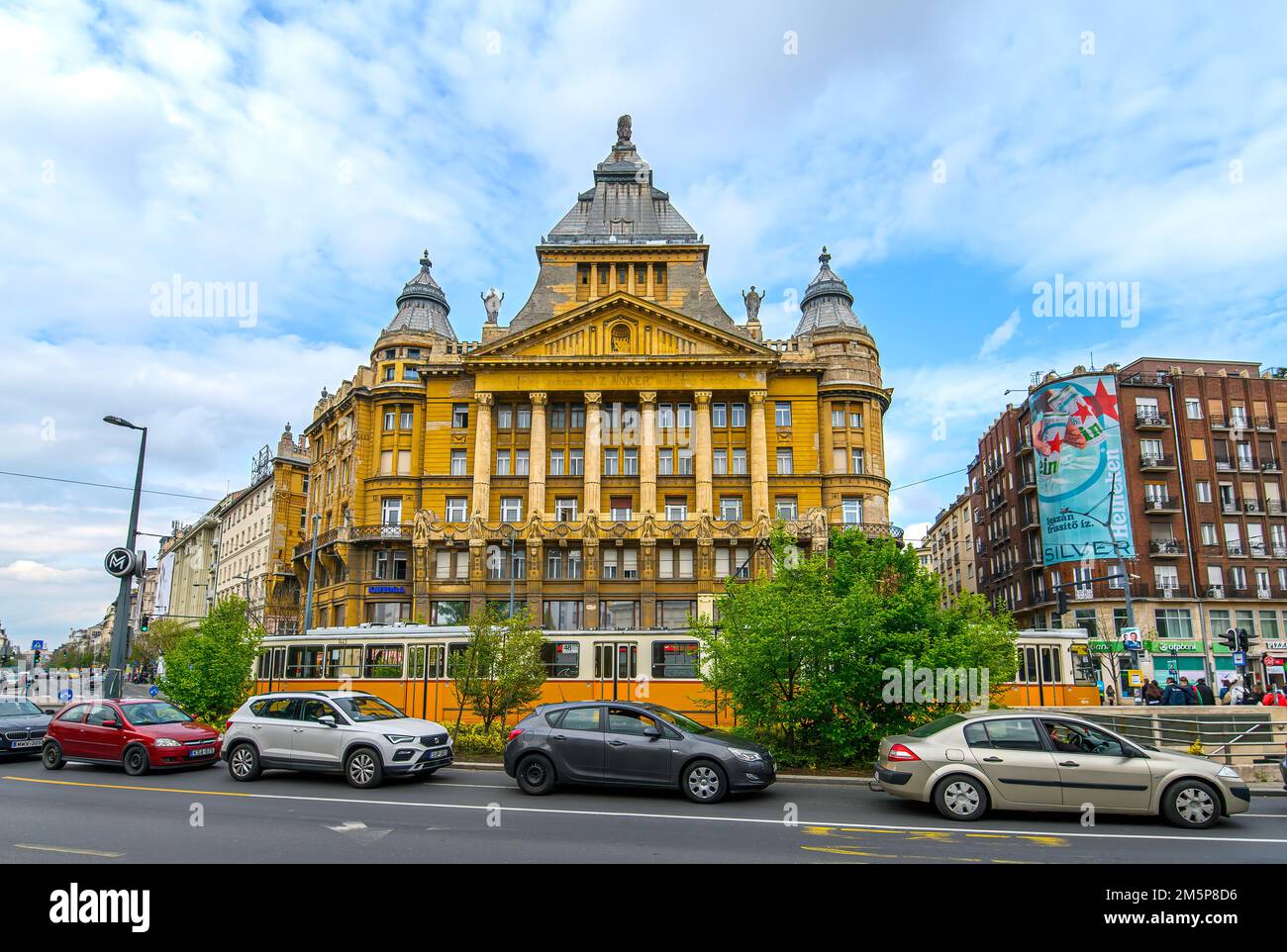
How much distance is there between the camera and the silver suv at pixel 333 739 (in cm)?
1447

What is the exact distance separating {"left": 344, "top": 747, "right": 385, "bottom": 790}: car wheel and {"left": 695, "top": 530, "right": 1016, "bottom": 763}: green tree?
7.35 m

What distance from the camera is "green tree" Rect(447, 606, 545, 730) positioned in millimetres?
21188

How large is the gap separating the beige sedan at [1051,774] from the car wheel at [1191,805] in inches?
0.5

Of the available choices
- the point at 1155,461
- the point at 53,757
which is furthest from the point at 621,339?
the point at 53,757

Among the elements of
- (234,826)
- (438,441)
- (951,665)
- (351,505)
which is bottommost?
(234,826)

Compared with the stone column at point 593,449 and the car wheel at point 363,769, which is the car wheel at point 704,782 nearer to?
the car wheel at point 363,769

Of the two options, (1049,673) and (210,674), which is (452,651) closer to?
(210,674)

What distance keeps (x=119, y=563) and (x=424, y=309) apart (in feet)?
125
